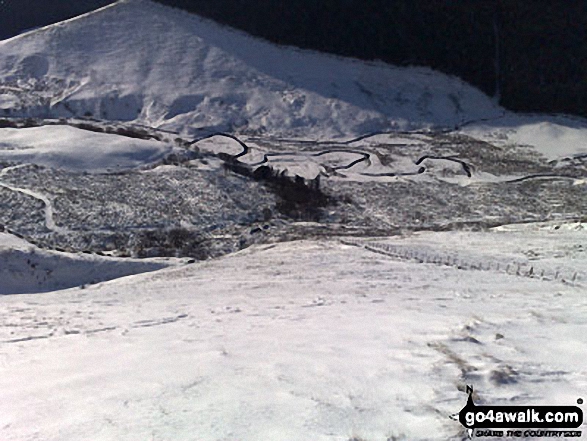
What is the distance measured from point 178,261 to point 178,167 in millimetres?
13156

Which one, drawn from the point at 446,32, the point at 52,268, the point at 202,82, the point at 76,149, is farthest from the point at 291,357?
the point at 446,32

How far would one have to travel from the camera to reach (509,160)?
41.8 metres

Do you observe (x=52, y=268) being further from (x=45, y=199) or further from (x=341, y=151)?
(x=341, y=151)

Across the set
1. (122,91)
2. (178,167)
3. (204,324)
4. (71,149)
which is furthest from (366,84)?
(204,324)

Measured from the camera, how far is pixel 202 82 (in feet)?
162

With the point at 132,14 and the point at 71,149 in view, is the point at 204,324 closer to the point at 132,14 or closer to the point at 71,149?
the point at 71,149

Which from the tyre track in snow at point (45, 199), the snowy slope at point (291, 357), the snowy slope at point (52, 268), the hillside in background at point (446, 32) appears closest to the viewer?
the snowy slope at point (291, 357)

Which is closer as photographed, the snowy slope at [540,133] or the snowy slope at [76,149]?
the snowy slope at [76,149]

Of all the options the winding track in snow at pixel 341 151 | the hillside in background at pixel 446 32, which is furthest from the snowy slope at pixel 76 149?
the hillside in background at pixel 446 32

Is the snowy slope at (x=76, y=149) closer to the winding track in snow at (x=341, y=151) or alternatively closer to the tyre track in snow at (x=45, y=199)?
the tyre track in snow at (x=45, y=199)

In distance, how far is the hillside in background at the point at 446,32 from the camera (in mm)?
54719

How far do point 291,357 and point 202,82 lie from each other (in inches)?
1710

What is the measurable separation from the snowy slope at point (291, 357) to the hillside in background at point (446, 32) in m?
42.2

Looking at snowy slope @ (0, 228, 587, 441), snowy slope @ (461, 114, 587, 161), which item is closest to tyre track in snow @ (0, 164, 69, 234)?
snowy slope @ (0, 228, 587, 441)
